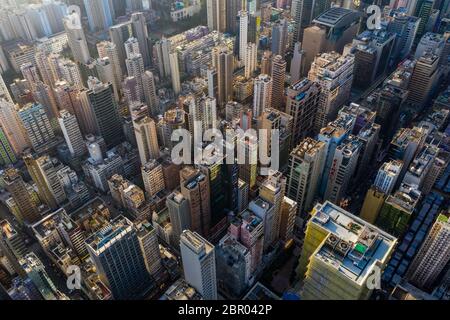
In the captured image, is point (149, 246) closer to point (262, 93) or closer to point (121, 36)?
point (262, 93)

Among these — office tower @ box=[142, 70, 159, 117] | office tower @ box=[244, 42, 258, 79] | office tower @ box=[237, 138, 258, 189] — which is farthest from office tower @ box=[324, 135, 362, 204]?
office tower @ box=[142, 70, 159, 117]

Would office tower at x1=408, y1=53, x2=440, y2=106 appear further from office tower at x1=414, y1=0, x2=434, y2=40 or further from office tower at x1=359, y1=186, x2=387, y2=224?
office tower at x1=359, y1=186, x2=387, y2=224

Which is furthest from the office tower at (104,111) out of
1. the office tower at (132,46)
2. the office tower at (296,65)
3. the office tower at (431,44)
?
the office tower at (431,44)

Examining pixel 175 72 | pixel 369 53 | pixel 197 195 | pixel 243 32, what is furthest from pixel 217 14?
pixel 197 195

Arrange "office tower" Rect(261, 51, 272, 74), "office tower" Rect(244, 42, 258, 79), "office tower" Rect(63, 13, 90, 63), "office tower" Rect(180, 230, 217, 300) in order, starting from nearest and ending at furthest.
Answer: "office tower" Rect(180, 230, 217, 300)
"office tower" Rect(261, 51, 272, 74)
"office tower" Rect(244, 42, 258, 79)
"office tower" Rect(63, 13, 90, 63)
